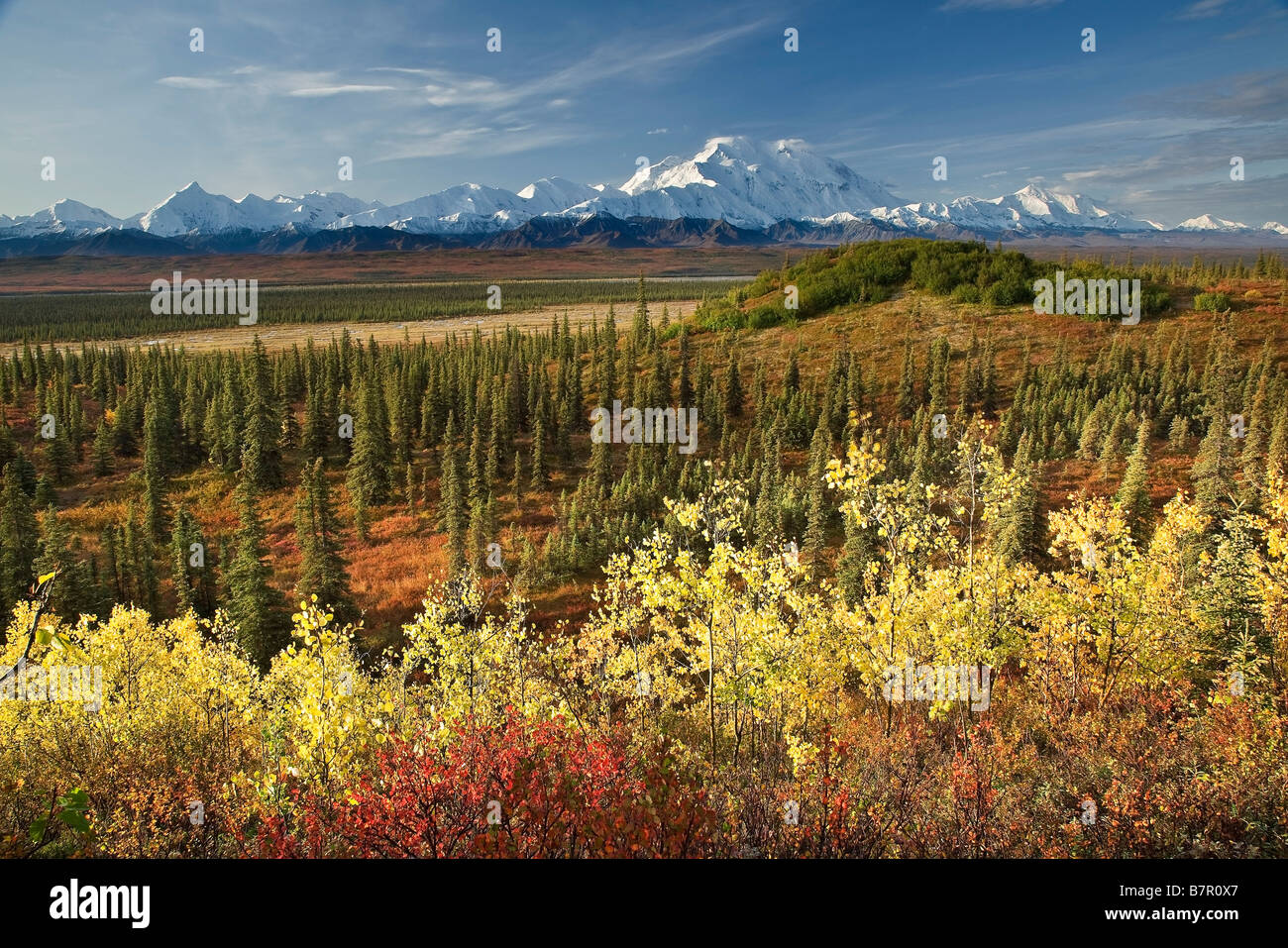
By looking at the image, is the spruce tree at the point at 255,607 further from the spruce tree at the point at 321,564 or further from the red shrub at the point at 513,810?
the red shrub at the point at 513,810

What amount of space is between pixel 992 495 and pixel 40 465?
118 m

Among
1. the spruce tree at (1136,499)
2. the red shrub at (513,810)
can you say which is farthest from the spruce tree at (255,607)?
the spruce tree at (1136,499)

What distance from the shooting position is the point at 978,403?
97.8 metres
